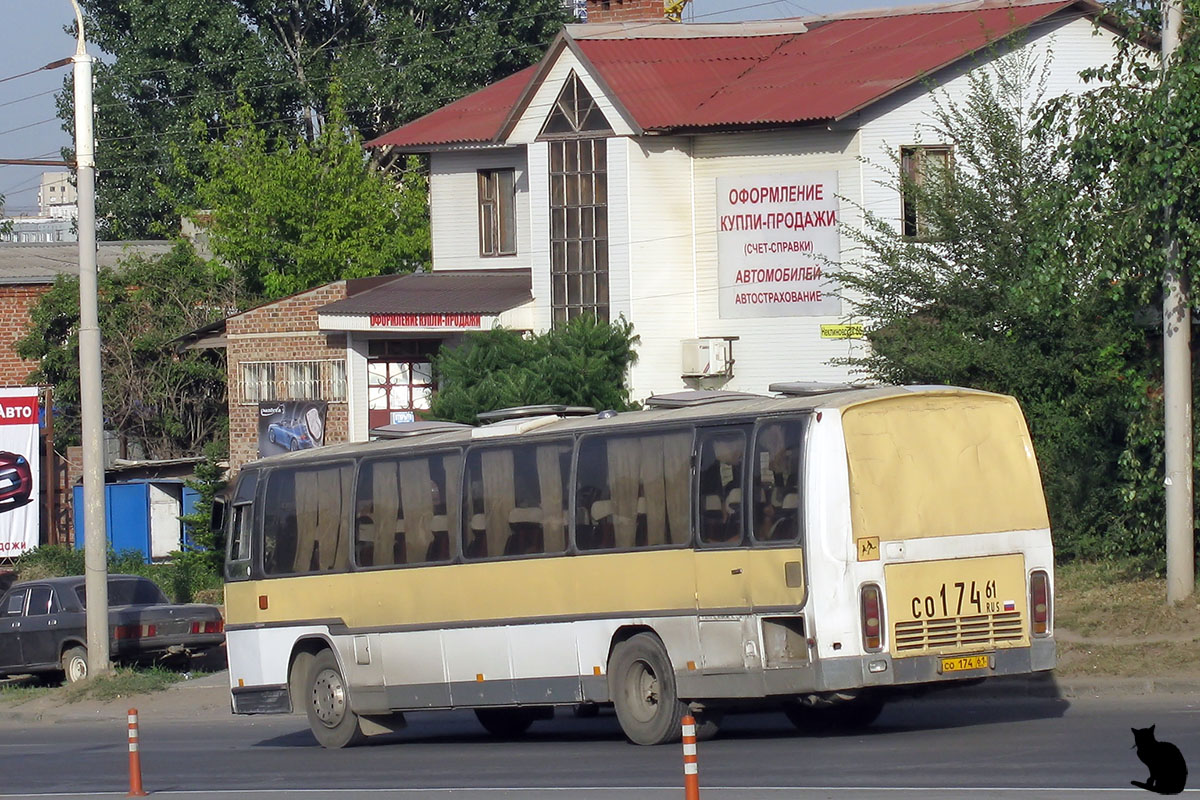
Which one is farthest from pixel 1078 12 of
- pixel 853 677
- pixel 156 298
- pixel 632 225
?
pixel 156 298

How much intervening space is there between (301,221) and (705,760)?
32.8 meters

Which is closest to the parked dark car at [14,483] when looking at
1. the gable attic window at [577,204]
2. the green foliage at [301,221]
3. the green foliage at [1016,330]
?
the green foliage at [301,221]

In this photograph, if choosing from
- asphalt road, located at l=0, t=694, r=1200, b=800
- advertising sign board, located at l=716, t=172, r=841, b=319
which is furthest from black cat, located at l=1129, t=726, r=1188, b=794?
advertising sign board, located at l=716, t=172, r=841, b=319

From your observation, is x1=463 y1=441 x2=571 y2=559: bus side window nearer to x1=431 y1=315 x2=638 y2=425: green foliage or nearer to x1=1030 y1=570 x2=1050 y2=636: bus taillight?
x1=1030 y1=570 x2=1050 y2=636: bus taillight

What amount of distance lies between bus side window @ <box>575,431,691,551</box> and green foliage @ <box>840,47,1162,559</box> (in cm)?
643

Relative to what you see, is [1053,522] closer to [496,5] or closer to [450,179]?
[450,179]

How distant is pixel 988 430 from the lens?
1321 cm

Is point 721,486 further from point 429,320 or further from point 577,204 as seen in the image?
point 429,320

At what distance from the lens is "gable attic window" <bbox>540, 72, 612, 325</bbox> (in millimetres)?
31297

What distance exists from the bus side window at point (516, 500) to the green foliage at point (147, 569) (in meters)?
19.9

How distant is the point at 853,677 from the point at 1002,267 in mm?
10605

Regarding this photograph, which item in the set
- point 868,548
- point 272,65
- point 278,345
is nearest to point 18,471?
point 278,345

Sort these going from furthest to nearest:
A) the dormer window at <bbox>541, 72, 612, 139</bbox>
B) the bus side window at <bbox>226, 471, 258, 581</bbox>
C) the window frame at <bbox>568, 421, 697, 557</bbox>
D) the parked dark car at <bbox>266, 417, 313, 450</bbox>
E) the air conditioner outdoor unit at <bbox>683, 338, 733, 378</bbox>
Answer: the parked dark car at <bbox>266, 417, 313, 450</bbox>
the dormer window at <bbox>541, 72, 612, 139</bbox>
the air conditioner outdoor unit at <bbox>683, 338, 733, 378</bbox>
the bus side window at <bbox>226, 471, 258, 581</bbox>
the window frame at <bbox>568, 421, 697, 557</bbox>

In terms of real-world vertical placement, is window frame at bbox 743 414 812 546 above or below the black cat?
above
